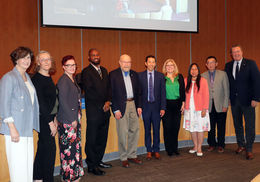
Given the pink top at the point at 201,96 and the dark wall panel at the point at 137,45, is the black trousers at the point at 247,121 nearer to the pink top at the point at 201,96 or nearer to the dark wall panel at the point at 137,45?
the pink top at the point at 201,96

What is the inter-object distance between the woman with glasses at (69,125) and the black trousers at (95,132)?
1.34ft

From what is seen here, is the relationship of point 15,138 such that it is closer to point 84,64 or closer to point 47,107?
point 47,107

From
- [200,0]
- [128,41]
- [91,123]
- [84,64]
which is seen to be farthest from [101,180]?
[200,0]

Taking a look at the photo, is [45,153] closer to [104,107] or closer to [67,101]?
[67,101]

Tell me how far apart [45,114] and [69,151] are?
0.61 m

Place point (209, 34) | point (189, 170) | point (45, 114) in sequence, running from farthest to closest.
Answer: point (209, 34) < point (189, 170) < point (45, 114)

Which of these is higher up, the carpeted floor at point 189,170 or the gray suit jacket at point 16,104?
the gray suit jacket at point 16,104

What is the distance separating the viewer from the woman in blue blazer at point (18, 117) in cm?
262

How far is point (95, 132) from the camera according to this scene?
396 cm

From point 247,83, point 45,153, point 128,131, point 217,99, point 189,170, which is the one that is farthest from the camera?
point 217,99

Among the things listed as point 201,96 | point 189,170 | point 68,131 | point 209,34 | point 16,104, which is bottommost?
point 189,170

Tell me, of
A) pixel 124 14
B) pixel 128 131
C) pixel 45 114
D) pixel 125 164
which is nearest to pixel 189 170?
pixel 125 164

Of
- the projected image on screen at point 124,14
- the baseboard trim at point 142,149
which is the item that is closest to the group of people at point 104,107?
the baseboard trim at point 142,149

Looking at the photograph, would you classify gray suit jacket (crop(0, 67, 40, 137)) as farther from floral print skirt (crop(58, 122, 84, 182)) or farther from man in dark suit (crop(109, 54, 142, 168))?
man in dark suit (crop(109, 54, 142, 168))
